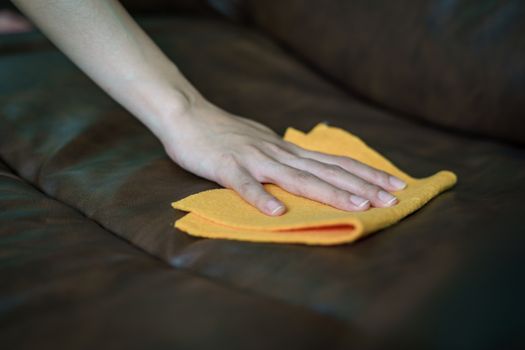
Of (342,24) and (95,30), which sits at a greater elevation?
(342,24)

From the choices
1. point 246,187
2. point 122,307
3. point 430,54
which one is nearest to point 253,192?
point 246,187

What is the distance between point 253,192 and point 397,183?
7.0 inches

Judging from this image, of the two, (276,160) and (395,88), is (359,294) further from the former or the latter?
(395,88)

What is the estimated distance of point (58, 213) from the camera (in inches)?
29.9

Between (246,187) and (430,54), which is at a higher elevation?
(430,54)

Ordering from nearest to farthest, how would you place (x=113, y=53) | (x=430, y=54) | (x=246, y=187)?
(x=246, y=187) → (x=113, y=53) → (x=430, y=54)

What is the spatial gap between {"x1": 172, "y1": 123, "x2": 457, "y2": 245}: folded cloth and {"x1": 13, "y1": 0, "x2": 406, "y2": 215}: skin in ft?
0.09

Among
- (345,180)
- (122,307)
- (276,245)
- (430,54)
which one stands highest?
Result: (430,54)

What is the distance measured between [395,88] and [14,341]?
822 mm

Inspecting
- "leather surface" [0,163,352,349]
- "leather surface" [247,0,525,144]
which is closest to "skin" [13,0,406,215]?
"leather surface" [0,163,352,349]

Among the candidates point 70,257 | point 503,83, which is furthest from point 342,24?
point 70,257

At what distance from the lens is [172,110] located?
2.84 ft

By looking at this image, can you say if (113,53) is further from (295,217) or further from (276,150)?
(295,217)

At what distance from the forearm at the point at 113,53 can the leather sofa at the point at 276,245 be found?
3.0 inches
